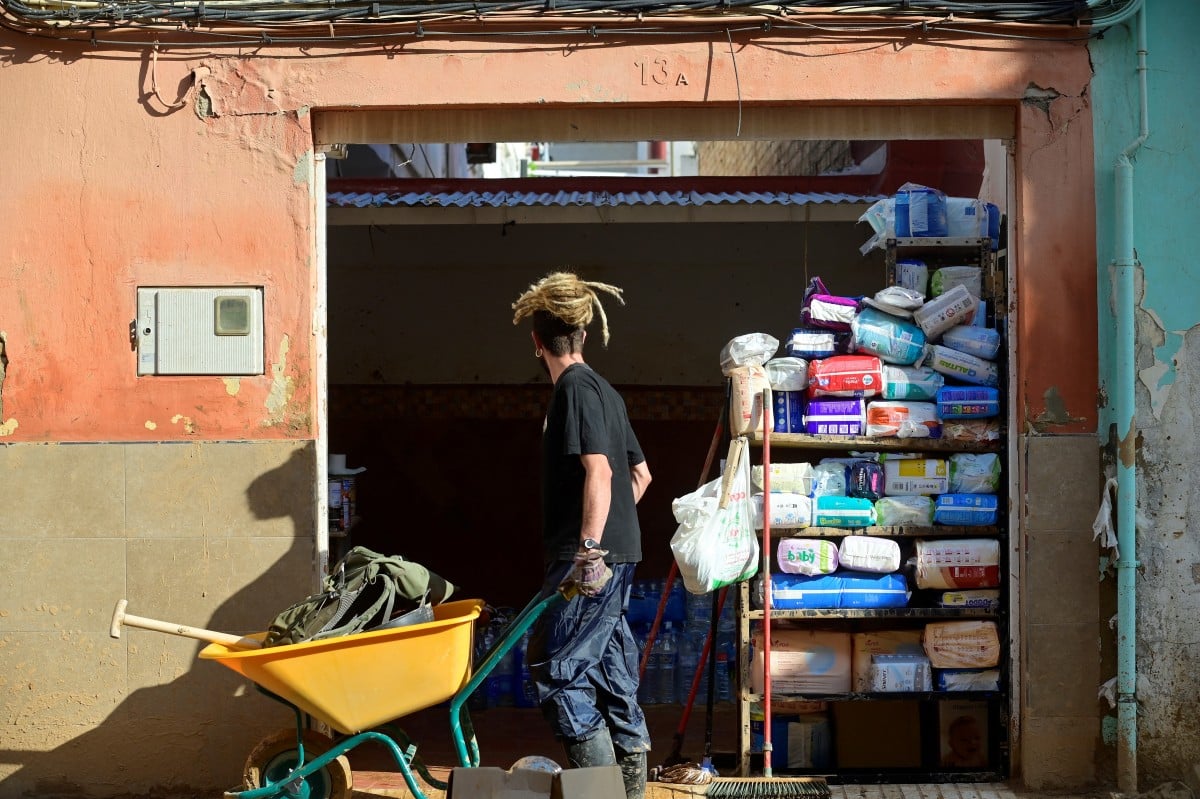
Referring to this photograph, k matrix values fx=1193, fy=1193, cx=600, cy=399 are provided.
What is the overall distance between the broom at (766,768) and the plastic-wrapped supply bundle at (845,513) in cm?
29

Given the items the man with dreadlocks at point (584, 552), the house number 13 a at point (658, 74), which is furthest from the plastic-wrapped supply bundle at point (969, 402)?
the house number 13 a at point (658, 74)

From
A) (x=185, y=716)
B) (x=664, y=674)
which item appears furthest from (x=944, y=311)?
(x=185, y=716)

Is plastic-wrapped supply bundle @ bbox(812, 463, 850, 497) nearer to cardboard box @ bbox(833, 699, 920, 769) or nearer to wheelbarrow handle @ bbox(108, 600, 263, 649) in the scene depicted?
cardboard box @ bbox(833, 699, 920, 769)

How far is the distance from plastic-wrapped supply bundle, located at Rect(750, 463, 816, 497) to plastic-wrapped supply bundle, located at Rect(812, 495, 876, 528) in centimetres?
12

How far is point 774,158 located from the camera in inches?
522

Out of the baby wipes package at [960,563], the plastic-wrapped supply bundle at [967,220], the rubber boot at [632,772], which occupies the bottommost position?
the rubber boot at [632,772]

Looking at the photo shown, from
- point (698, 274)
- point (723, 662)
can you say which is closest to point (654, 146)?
point (698, 274)

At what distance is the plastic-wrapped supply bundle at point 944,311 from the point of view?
5520mm

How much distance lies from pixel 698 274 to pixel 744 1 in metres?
4.69

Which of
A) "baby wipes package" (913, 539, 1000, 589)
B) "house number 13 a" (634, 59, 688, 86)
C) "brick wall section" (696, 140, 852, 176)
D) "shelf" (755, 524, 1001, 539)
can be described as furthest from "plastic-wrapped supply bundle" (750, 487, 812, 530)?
"brick wall section" (696, 140, 852, 176)

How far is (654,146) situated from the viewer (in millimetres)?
25938

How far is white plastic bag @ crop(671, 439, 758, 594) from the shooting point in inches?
199

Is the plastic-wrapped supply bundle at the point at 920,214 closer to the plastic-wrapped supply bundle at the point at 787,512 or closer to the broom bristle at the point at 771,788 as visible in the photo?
the plastic-wrapped supply bundle at the point at 787,512

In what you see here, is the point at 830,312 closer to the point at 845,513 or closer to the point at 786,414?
the point at 786,414
